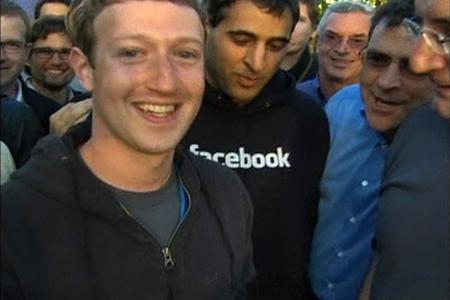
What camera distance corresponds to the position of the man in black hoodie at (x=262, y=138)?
9.43 ft

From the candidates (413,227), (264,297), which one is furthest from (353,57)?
(413,227)

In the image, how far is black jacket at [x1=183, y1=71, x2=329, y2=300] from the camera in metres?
2.88

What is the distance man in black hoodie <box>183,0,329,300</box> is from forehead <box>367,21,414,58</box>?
345 millimetres

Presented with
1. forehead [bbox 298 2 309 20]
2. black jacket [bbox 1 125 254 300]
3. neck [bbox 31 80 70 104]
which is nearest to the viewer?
black jacket [bbox 1 125 254 300]

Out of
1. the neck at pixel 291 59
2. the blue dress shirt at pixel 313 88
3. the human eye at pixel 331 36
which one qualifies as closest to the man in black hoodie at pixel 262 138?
the blue dress shirt at pixel 313 88

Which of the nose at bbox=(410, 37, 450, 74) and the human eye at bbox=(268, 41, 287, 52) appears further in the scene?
the human eye at bbox=(268, 41, 287, 52)

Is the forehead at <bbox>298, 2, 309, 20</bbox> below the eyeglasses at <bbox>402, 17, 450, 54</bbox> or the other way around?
below

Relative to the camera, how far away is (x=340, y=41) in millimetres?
4840

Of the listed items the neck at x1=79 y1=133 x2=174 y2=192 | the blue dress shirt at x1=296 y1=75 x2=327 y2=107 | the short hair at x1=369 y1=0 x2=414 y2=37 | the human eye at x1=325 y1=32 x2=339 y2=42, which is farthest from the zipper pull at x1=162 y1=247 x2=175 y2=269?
the human eye at x1=325 y1=32 x2=339 y2=42

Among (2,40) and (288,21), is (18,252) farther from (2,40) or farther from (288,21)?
(288,21)

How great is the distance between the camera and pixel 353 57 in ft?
15.5

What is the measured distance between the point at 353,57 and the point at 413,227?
2.64 metres

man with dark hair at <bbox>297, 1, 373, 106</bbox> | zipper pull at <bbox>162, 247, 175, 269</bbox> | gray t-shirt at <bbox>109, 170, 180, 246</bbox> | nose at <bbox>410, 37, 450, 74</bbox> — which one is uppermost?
nose at <bbox>410, 37, 450, 74</bbox>

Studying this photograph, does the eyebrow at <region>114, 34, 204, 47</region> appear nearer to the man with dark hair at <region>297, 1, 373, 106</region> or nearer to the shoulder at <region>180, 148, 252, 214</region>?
the shoulder at <region>180, 148, 252, 214</region>
